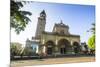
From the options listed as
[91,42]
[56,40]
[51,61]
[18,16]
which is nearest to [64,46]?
[56,40]

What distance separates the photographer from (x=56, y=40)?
7.67ft

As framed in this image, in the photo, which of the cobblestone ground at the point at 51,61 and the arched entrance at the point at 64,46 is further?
the arched entrance at the point at 64,46

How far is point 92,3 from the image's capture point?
250 cm

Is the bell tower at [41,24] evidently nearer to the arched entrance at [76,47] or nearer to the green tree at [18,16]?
the green tree at [18,16]

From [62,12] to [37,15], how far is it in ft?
1.05

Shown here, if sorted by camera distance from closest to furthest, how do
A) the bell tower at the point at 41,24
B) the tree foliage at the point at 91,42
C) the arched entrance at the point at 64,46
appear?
the bell tower at the point at 41,24 < the arched entrance at the point at 64,46 < the tree foliage at the point at 91,42

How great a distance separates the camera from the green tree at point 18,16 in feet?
6.92

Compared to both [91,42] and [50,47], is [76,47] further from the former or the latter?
[50,47]

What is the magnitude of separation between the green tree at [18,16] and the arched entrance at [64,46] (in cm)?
49

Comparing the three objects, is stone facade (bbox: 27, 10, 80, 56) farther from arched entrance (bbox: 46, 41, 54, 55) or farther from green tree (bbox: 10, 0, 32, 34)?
green tree (bbox: 10, 0, 32, 34)

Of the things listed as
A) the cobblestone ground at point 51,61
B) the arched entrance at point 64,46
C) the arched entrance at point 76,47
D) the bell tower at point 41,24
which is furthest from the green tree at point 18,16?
the arched entrance at point 76,47

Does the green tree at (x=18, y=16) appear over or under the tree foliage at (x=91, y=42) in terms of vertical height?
over

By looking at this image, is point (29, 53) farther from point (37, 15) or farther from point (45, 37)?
point (37, 15)

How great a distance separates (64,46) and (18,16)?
670mm
